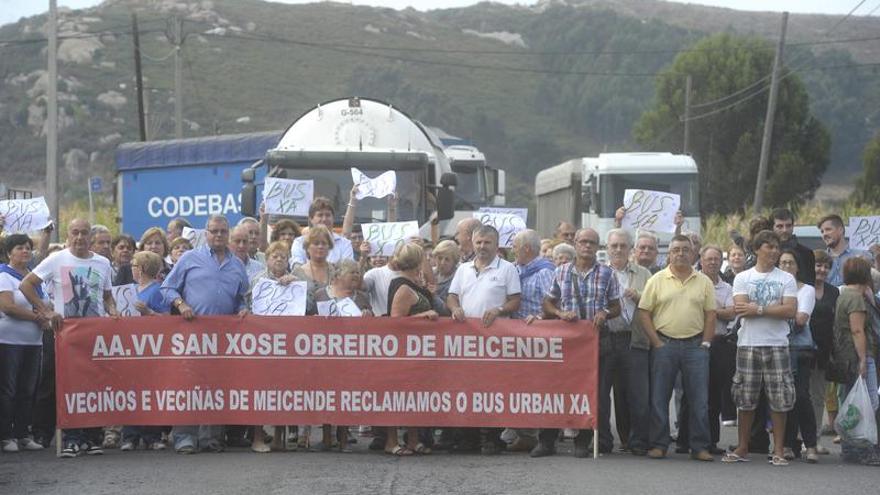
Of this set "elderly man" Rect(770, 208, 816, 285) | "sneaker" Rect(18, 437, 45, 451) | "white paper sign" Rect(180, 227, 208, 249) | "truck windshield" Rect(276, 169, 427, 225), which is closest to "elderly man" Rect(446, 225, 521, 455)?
"elderly man" Rect(770, 208, 816, 285)

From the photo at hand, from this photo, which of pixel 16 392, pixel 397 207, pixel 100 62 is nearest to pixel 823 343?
pixel 16 392

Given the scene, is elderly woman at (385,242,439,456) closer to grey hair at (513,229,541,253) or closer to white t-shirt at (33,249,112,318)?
grey hair at (513,229,541,253)

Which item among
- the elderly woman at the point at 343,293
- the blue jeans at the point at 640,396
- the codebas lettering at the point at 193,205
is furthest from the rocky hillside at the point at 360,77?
the blue jeans at the point at 640,396

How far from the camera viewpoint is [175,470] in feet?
38.5

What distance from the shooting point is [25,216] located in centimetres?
1534

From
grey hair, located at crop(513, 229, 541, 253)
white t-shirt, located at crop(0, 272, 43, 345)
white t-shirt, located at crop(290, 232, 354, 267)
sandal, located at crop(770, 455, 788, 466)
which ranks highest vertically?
grey hair, located at crop(513, 229, 541, 253)

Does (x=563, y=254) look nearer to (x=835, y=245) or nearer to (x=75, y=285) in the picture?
(x=835, y=245)

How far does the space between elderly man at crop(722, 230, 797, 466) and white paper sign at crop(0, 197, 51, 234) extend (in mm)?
6415

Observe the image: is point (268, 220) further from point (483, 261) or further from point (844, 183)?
point (844, 183)

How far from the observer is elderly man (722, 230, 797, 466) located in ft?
41.7

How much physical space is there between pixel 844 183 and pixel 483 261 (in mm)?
110104

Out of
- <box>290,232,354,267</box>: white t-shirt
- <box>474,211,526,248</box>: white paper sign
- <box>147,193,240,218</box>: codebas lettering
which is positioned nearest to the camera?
<box>290,232,354,267</box>: white t-shirt

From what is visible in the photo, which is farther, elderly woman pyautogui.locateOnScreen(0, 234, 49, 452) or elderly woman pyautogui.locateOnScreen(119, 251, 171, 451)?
elderly woman pyautogui.locateOnScreen(119, 251, 171, 451)

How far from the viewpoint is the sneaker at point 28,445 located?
13.4m
